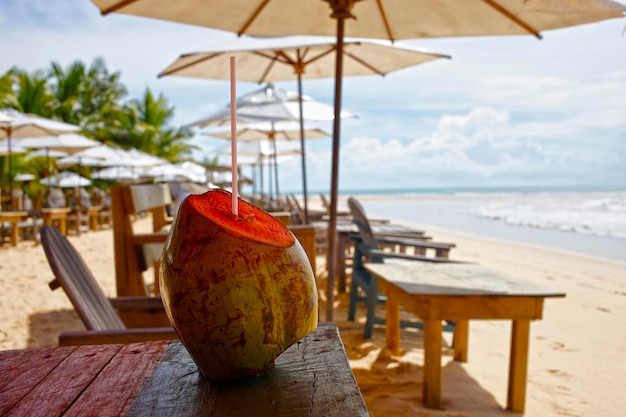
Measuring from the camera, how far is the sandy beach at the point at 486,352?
9.43ft

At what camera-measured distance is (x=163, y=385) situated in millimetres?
778

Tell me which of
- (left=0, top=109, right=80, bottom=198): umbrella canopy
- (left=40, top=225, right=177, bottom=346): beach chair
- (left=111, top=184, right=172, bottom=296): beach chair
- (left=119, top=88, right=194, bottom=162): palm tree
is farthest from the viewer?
(left=119, top=88, right=194, bottom=162): palm tree

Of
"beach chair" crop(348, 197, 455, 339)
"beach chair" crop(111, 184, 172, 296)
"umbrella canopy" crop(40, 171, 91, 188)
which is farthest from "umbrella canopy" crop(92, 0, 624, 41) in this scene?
"umbrella canopy" crop(40, 171, 91, 188)

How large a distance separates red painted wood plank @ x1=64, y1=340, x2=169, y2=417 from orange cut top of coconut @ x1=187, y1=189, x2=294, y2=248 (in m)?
0.26

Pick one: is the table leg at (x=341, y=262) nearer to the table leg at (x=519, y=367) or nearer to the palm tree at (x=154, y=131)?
the table leg at (x=519, y=367)

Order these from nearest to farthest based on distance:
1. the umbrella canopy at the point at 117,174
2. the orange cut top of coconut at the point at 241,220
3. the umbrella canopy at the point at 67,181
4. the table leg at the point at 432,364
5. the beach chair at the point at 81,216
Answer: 1. the orange cut top of coconut at the point at 241,220
2. the table leg at the point at 432,364
3. the beach chair at the point at 81,216
4. the umbrella canopy at the point at 67,181
5. the umbrella canopy at the point at 117,174

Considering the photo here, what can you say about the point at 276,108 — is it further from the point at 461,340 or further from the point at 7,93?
the point at 7,93

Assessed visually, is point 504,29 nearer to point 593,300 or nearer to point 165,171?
point 593,300

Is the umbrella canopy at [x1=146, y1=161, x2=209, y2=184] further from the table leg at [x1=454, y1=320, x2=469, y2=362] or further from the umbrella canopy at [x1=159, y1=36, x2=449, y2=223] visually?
the table leg at [x1=454, y1=320, x2=469, y2=362]

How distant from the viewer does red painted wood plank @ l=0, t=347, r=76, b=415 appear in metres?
0.78

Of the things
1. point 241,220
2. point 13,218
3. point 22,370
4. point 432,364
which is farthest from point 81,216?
point 241,220

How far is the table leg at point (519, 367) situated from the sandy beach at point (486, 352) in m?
0.08

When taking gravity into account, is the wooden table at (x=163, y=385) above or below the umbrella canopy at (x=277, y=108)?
below

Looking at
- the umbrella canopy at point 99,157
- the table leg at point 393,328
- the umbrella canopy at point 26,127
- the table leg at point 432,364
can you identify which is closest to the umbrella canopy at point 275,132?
the umbrella canopy at point 26,127
